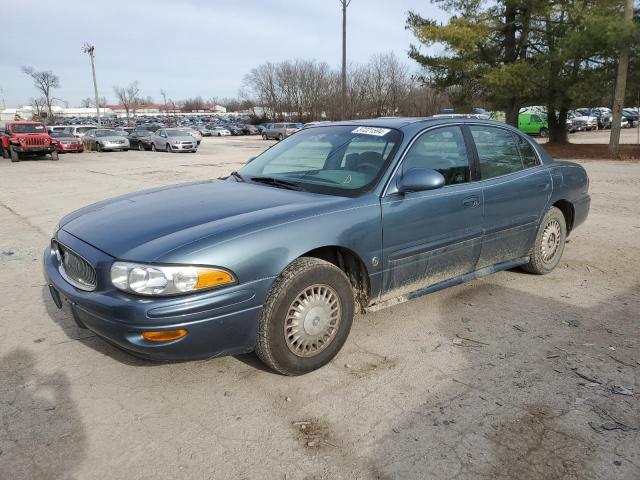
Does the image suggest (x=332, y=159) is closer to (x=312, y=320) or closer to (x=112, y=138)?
Result: (x=312, y=320)

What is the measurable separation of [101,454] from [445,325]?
8.27 ft

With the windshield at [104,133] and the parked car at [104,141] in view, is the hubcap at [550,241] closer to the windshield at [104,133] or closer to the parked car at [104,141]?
the parked car at [104,141]

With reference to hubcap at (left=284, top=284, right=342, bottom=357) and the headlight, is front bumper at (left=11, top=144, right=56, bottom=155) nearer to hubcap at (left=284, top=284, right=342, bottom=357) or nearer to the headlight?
the headlight

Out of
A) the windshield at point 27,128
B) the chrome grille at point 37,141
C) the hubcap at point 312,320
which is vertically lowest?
the hubcap at point 312,320

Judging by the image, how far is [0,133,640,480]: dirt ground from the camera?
2.31m

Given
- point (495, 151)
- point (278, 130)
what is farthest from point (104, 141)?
point (495, 151)

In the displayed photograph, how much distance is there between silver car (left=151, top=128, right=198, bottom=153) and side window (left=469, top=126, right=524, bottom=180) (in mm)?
24819

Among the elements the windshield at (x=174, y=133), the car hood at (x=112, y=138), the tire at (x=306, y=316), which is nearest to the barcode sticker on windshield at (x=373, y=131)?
the tire at (x=306, y=316)

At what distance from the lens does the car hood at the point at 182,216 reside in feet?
8.93

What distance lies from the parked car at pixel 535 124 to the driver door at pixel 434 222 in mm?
31323

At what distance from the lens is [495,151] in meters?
4.27

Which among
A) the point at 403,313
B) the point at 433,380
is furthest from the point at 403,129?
the point at 433,380

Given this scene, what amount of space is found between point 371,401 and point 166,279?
133 cm

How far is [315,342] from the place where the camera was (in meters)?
3.08
